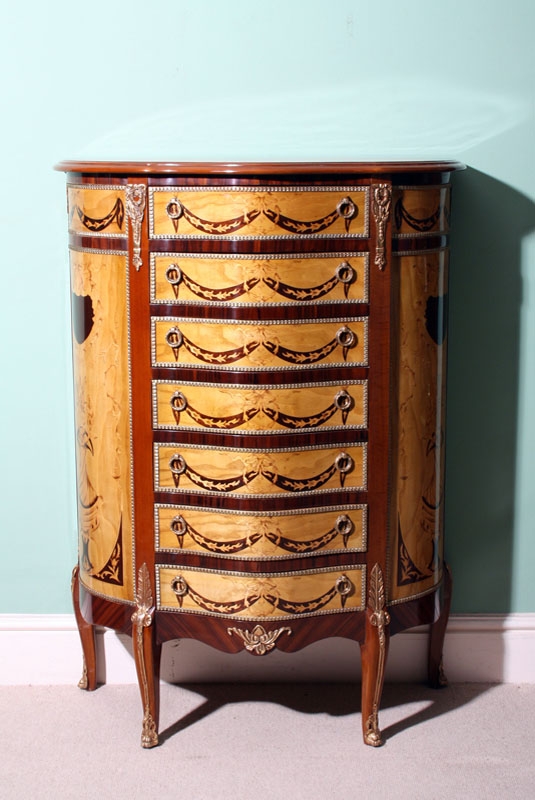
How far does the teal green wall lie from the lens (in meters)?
2.72

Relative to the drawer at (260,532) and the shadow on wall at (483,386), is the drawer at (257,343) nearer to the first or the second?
the drawer at (260,532)

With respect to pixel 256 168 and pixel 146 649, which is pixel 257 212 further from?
pixel 146 649

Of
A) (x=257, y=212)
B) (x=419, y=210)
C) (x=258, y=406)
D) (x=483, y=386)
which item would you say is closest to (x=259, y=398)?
(x=258, y=406)

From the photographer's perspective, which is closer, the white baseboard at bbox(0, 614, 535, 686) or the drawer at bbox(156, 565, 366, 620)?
the drawer at bbox(156, 565, 366, 620)

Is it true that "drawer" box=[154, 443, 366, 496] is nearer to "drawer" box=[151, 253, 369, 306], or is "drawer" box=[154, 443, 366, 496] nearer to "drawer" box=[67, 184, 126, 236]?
"drawer" box=[151, 253, 369, 306]

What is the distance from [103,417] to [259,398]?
16.5 inches

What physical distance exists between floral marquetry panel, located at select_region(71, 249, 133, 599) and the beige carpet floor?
1.31 ft

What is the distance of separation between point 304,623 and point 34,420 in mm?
967

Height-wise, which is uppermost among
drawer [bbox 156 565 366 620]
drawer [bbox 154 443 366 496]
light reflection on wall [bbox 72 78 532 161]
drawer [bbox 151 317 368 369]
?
light reflection on wall [bbox 72 78 532 161]

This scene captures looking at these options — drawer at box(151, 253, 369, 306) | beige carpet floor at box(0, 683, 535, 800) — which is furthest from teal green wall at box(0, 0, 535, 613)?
beige carpet floor at box(0, 683, 535, 800)

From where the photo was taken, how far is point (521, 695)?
292 cm

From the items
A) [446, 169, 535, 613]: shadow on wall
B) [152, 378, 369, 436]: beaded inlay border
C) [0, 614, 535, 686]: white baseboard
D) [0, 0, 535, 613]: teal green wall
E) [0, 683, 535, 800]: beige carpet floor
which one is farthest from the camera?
[0, 614, 535, 686]: white baseboard

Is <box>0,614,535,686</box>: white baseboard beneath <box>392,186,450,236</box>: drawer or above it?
beneath

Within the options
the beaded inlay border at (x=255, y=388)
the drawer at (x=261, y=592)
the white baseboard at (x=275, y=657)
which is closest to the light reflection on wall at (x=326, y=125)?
the beaded inlay border at (x=255, y=388)
